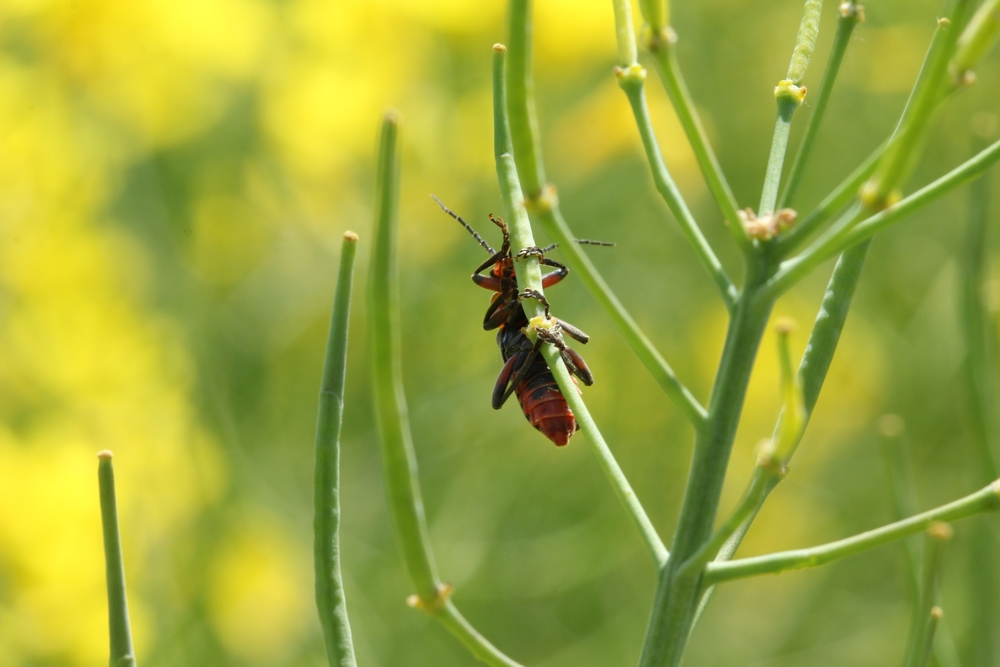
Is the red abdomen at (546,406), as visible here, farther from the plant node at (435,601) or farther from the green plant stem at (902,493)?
the plant node at (435,601)

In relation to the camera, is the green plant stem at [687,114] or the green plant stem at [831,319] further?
the green plant stem at [831,319]

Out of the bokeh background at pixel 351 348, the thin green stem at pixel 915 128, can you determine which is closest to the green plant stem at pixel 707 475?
the thin green stem at pixel 915 128

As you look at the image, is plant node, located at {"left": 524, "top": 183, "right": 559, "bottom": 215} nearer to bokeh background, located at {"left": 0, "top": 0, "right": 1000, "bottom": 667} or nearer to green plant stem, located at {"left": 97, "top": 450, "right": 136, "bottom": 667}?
green plant stem, located at {"left": 97, "top": 450, "right": 136, "bottom": 667}

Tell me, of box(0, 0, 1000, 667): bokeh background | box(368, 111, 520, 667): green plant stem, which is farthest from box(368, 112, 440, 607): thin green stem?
box(0, 0, 1000, 667): bokeh background

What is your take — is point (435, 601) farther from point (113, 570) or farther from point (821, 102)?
point (821, 102)

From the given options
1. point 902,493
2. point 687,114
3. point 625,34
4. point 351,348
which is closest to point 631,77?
point 625,34

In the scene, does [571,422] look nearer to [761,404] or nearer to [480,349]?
[480,349]
